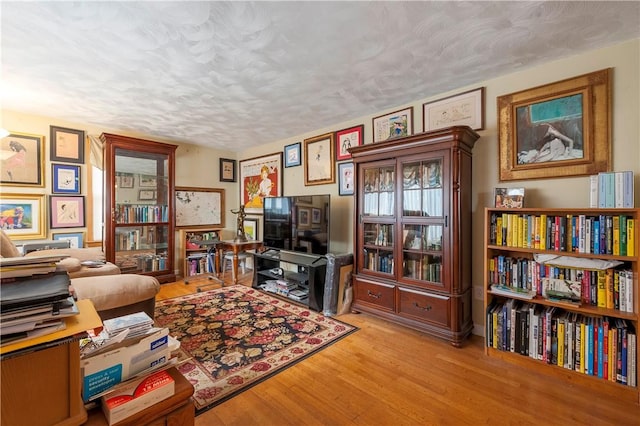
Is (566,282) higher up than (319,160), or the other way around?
(319,160)

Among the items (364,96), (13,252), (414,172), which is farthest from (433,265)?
(13,252)

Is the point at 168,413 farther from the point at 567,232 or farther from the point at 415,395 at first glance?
the point at 567,232

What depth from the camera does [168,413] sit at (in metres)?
0.82

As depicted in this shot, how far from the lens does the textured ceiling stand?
156cm

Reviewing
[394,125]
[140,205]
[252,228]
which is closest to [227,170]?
[252,228]

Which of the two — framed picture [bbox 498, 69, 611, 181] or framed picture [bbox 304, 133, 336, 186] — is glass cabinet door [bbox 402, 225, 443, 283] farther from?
framed picture [bbox 304, 133, 336, 186]

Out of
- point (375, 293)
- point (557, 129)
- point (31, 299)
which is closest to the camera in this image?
point (31, 299)

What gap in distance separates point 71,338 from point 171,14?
5.61ft

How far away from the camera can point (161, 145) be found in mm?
3916

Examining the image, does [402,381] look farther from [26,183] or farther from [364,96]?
[26,183]

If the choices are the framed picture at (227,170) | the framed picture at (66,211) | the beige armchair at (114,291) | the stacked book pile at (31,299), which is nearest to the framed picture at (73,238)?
the framed picture at (66,211)

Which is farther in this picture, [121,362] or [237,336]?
[237,336]

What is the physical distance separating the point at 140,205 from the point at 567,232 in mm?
4683

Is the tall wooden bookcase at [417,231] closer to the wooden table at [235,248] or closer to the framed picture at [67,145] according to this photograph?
the wooden table at [235,248]
